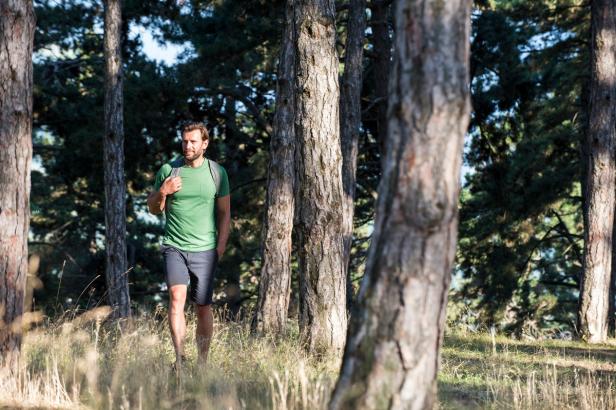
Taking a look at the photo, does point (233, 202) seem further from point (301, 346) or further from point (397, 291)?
point (397, 291)

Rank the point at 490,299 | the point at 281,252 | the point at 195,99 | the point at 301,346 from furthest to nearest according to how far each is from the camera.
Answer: the point at 490,299
the point at 195,99
the point at 281,252
the point at 301,346

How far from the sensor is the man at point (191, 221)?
644 centimetres

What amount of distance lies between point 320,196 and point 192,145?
156 cm

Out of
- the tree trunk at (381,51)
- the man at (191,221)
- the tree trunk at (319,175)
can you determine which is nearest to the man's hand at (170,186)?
the man at (191,221)

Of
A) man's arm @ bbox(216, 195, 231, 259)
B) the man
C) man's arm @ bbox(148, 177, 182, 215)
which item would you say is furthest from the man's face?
man's arm @ bbox(216, 195, 231, 259)

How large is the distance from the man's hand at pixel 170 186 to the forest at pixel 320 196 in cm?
16

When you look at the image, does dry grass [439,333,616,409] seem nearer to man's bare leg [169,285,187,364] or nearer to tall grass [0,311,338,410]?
tall grass [0,311,338,410]

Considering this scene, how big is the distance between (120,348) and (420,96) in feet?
12.7

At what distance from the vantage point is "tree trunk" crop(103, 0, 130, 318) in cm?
1387

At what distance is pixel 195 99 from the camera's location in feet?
63.7

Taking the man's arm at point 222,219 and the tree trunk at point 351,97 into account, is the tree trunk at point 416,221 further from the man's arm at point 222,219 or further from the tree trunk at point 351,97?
the tree trunk at point 351,97

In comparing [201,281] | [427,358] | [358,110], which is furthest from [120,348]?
[358,110]

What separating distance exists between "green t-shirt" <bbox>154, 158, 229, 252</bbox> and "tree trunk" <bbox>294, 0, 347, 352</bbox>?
1.26 m

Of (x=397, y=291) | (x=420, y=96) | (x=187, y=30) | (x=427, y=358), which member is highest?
(x=187, y=30)
